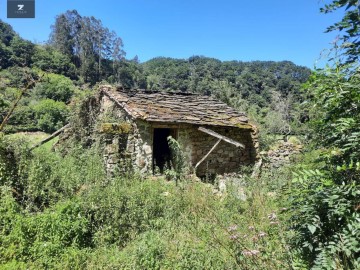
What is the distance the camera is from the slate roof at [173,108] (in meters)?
9.64

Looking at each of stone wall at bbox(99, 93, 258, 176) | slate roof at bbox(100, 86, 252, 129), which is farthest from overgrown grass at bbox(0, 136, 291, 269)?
slate roof at bbox(100, 86, 252, 129)

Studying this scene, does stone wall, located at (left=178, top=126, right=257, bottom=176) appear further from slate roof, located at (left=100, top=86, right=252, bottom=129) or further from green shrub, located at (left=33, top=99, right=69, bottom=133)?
green shrub, located at (left=33, top=99, right=69, bottom=133)

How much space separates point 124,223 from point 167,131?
285 inches

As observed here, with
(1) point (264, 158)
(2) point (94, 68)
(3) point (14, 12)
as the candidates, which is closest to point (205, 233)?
(1) point (264, 158)

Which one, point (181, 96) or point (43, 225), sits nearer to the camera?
point (43, 225)

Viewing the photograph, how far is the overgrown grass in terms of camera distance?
380 centimetres

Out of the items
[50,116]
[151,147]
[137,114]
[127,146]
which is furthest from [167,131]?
[50,116]

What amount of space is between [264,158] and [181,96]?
14.9 feet

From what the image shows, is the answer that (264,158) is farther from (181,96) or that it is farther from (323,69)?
(323,69)

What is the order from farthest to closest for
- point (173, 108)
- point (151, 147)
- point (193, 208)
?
point (173, 108) < point (151, 147) < point (193, 208)

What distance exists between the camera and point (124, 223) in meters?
5.27

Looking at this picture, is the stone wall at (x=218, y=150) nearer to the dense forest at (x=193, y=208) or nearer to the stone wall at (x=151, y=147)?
the stone wall at (x=151, y=147)

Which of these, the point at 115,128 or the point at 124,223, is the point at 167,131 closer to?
the point at 115,128

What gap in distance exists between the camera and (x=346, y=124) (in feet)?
6.82
